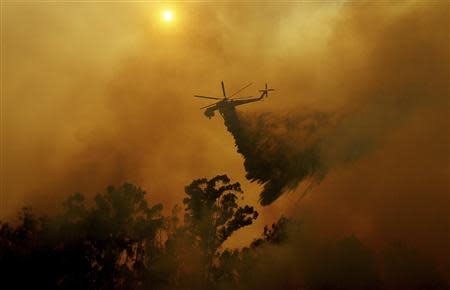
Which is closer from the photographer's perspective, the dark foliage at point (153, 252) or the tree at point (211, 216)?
the dark foliage at point (153, 252)

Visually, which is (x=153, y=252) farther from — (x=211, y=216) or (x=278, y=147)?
(x=278, y=147)

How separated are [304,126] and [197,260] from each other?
22873 mm

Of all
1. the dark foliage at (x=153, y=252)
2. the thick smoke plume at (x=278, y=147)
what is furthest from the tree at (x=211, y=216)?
the thick smoke plume at (x=278, y=147)

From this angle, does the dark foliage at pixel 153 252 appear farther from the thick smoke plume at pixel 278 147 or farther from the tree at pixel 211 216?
the thick smoke plume at pixel 278 147

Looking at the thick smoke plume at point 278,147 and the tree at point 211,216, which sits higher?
the thick smoke plume at point 278,147

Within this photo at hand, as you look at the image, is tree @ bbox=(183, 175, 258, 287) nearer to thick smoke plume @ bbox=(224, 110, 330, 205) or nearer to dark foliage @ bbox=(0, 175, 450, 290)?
dark foliage @ bbox=(0, 175, 450, 290)

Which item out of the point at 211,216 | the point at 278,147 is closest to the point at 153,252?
the point at 211,216

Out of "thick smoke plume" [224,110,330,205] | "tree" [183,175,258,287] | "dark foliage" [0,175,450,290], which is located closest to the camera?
"dark foliage" [0,175,450,290]

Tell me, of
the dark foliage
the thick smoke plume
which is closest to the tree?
the dark foliage

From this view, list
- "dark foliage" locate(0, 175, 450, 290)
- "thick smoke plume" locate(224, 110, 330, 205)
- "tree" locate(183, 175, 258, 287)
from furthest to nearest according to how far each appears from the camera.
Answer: "thick smoke plume" locate(224, 110, 330, 205)
"tree" locate(183, 175, 258, 287)
"dark foliage" locate(0, 175, 450, 290)

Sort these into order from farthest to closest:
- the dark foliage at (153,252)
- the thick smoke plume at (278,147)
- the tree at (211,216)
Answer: the thick smoke plume at (278,147)
the tree at (211,216)
the dark foliage at (153,252)

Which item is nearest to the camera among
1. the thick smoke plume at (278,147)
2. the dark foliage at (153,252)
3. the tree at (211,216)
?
the dark foliage at (153,252)

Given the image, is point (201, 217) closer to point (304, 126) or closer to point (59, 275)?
point (59, 275)

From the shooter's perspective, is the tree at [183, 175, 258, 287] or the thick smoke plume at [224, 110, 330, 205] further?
the thick smoke plume at [224, 110, 330, 205]
